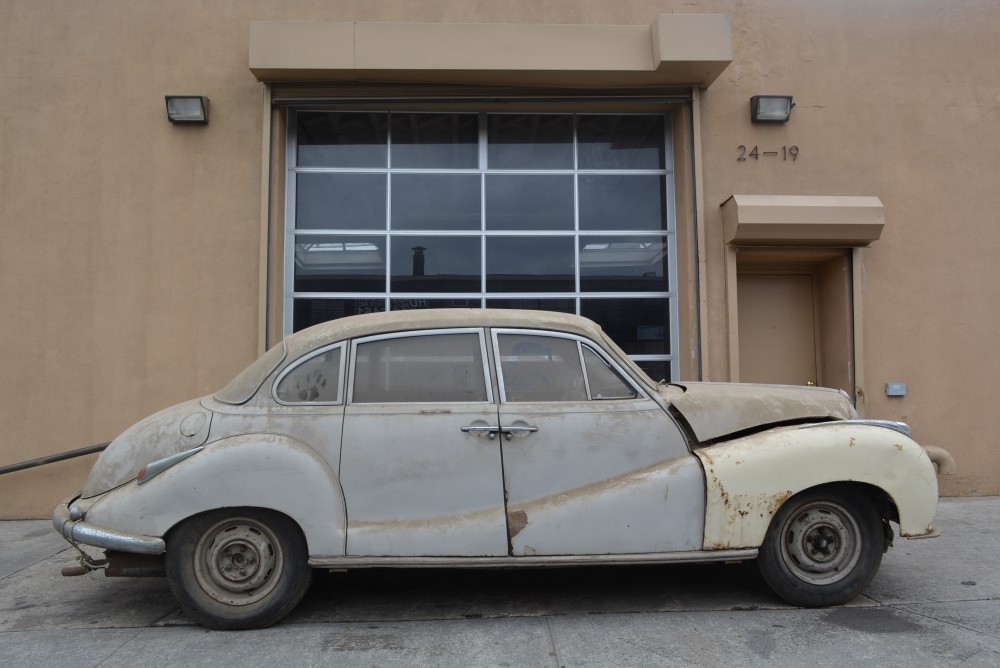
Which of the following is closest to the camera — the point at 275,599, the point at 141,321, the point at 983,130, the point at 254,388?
the point at 275,599

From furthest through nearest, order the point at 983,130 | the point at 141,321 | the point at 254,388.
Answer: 1. the point at 983,130
2. the point at 141,321
3. the point at 254,388

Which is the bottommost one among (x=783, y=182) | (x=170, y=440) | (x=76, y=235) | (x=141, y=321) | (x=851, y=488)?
(x=851, y=488)

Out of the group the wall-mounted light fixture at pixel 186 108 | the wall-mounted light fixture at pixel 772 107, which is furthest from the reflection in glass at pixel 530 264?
the wall-mounted light fixture at pixel 186 108

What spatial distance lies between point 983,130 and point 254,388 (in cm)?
805

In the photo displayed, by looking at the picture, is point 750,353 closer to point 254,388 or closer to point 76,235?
point 254,388

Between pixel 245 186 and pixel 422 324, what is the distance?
3.97m

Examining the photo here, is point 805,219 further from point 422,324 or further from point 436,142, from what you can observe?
point 422,324

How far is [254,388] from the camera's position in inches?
173

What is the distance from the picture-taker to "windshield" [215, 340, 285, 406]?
439cm

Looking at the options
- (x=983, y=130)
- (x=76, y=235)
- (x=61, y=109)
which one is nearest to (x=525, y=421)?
(x=76, y=235)

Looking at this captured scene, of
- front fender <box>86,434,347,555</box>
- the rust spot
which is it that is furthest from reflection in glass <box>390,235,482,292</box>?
the rust spot

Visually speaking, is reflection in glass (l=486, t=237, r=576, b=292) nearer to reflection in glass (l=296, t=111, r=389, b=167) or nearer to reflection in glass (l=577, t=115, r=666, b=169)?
reflection in glass (l=577, t=115, r=666, b=169)

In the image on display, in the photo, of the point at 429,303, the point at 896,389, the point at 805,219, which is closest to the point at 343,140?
the point at 429,303

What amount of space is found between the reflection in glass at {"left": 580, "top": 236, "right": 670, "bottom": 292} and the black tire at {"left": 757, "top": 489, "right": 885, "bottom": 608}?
4.10 m
